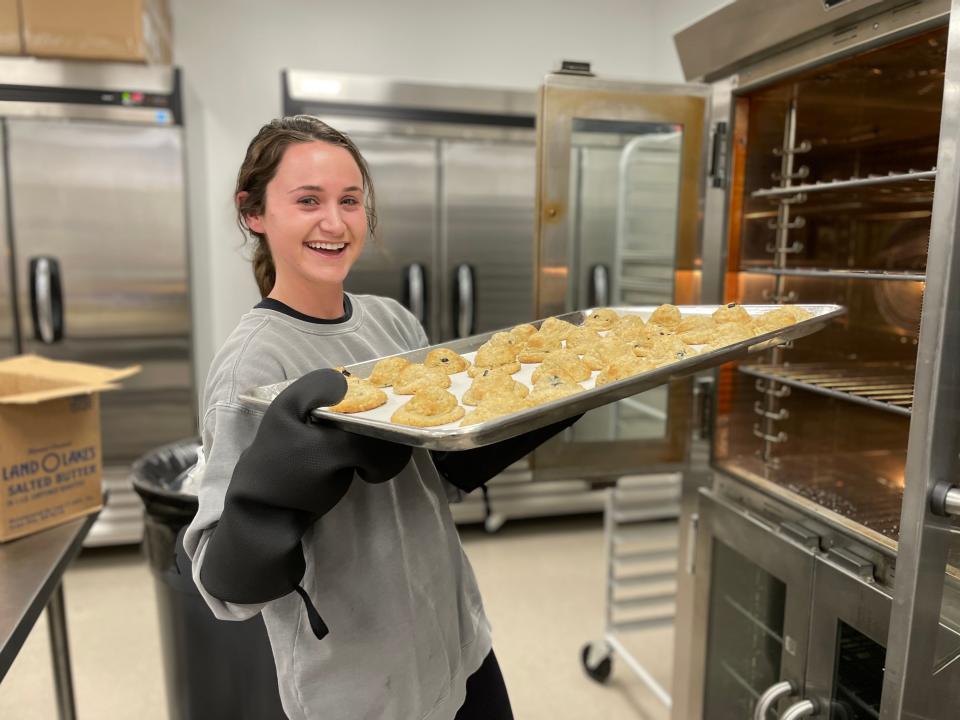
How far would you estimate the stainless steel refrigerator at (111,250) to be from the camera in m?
2.90

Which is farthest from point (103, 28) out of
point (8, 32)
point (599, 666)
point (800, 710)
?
point (800, 710)

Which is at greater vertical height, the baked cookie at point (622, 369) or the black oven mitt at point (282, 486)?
the baked cookie at point (622, 369)

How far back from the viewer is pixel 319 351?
3.12 ft

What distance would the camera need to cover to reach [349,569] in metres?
0.95

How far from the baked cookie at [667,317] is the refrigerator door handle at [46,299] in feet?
9.11

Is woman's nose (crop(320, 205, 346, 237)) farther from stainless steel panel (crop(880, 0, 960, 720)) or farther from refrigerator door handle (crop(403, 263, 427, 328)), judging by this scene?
refrigerator door handle (crop(403, 263, 427, 328))

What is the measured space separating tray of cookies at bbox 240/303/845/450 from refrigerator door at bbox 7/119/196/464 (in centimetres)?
242

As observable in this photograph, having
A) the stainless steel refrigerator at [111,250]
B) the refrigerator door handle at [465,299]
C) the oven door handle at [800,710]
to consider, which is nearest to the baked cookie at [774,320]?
the oven door handle at [800,710]

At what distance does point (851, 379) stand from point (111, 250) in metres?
2.97

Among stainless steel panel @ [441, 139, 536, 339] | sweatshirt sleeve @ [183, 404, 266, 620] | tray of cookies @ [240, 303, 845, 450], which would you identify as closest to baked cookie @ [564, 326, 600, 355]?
tray of cookies @ [240, 303, 845, 450]

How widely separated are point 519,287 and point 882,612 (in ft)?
A: 8.35

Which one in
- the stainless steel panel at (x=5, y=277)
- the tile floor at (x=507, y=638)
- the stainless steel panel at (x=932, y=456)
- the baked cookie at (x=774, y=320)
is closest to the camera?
the stainless steel panel at (x=932, y=456)

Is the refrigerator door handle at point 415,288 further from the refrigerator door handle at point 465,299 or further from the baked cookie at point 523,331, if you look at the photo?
the baked cookie at point 523,331

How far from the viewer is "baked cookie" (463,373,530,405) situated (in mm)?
928
